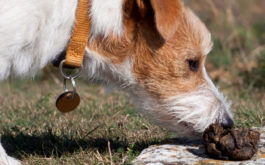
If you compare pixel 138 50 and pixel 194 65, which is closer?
pixel 138 50

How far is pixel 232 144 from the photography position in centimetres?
305

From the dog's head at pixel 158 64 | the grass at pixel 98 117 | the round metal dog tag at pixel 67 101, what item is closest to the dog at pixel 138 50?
the dog's head at pixel 158 64

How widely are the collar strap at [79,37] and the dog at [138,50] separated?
0.04 m

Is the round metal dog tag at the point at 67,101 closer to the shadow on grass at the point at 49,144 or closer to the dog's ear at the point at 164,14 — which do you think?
the shadow on grass at the point at 49,144

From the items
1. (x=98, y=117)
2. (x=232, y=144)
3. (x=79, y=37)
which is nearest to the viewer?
(x=232, y=144)

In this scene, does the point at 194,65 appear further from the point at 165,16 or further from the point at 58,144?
the point at 58,144

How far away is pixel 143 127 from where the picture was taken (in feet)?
14.0

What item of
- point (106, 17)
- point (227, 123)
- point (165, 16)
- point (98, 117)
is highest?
point (165, 16)

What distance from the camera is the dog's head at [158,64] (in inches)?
131

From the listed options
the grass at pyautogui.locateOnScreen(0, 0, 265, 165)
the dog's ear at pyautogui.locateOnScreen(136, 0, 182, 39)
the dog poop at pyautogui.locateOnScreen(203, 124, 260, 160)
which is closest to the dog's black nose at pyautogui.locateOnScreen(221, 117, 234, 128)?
the dog poop at pyautogui.locateOnScreen(203, 124, 260, 160)

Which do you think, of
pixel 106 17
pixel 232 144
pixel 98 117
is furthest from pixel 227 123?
pixel 98 117

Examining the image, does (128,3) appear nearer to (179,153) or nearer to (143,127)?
(179,153)

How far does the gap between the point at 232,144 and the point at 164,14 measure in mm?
917

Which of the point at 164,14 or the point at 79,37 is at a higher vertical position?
the point at 164,14
